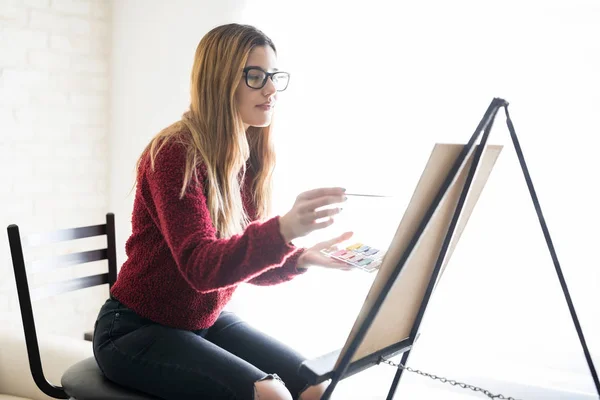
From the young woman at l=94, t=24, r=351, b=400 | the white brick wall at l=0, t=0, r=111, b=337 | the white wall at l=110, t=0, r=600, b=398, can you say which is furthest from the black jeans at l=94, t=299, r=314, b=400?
the white brick wall at l=0, t=0, r=111, b=337

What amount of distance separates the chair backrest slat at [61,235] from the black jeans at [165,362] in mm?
468

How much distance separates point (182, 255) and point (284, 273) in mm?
354

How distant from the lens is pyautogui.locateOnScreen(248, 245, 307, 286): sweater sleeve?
60.2 inches

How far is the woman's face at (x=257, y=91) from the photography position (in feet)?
4.90

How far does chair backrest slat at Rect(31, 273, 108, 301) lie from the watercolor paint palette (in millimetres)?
889

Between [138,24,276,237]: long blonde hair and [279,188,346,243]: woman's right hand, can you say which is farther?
[138,24,276,237]: long blonde hair

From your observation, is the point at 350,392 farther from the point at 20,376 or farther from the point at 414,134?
the point at 20,376

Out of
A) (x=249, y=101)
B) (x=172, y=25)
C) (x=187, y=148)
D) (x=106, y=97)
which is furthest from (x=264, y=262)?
(x=106, y=97)

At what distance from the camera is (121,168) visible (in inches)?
114

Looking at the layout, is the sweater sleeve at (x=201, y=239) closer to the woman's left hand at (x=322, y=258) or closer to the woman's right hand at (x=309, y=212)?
the woman's right hand at (x=309, y=212)

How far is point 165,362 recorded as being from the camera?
133 centimetres

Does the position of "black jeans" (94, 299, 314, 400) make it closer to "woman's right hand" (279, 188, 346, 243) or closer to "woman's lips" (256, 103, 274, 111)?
"woman's right hand" (279, 188, 346, 243)

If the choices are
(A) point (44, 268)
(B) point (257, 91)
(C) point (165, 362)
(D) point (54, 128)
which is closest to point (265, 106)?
(B) point (257, 91)

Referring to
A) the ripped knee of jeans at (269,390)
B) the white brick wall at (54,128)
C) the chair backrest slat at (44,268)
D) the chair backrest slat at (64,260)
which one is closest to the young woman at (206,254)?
the ripped knee of jeans at (269,390)
